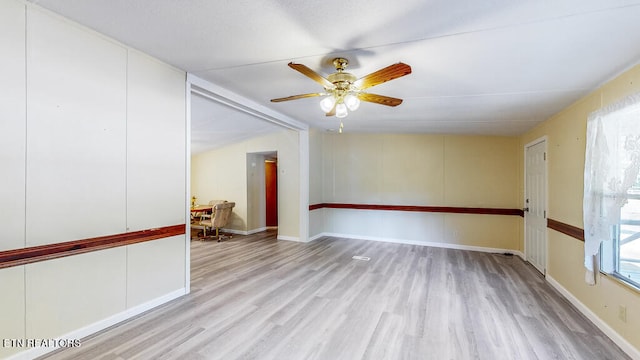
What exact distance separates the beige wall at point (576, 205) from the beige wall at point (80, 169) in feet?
13.6

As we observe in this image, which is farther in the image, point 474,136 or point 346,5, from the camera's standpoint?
point 474,136

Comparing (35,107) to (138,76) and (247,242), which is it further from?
(247,242)

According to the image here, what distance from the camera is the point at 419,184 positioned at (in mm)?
5996

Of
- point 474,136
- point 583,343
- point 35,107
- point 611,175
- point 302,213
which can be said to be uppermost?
point 474,136

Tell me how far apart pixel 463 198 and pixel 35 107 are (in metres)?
6.26

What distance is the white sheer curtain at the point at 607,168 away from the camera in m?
2.11

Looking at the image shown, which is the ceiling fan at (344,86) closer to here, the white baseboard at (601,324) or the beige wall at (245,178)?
the white baseboard at (601,324)

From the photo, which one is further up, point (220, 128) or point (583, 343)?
point (220, 128)

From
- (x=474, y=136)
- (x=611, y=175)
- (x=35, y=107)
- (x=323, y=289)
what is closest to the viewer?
(x=35, y=107)

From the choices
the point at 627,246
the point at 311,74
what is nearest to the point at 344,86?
the point at 311,74

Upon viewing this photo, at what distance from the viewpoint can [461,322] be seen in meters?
2.67

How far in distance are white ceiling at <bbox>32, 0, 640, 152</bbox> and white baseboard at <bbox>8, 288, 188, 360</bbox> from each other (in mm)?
2442

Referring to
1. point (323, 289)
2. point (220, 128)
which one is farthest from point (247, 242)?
point (323, 289)

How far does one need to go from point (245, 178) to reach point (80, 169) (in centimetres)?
466
